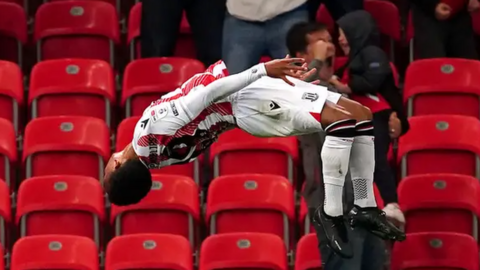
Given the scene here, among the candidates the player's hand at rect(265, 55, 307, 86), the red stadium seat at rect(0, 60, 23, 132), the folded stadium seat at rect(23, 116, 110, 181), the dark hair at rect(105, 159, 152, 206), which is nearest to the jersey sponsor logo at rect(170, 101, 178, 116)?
the dark hair at rect(105, 159, 152, 206)

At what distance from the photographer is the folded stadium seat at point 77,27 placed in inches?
392

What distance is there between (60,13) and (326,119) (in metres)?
3.30

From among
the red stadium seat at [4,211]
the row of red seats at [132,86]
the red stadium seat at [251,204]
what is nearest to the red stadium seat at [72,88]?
the row of red seats at [132,86]

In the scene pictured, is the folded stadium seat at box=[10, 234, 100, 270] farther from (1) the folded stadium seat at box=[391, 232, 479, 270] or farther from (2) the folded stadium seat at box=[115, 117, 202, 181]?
(1) the folded stadium seat at box=[391, 232, 479, 270]

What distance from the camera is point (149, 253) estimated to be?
8438mm

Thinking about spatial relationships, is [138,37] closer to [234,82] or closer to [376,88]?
[376,88]

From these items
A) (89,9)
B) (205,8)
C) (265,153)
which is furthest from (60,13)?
(265,153)

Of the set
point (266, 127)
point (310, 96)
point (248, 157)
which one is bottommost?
point (248, 157)

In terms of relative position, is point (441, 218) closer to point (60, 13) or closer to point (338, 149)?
point (338, 149)

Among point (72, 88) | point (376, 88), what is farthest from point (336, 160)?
point (72, 88)

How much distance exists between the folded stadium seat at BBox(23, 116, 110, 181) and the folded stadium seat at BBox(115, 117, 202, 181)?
0.11 m

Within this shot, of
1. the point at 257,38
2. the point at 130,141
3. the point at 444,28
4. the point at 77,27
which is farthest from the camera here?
the point at 77,27

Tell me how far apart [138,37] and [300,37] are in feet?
7.04

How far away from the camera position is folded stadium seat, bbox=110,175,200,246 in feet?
28.7
